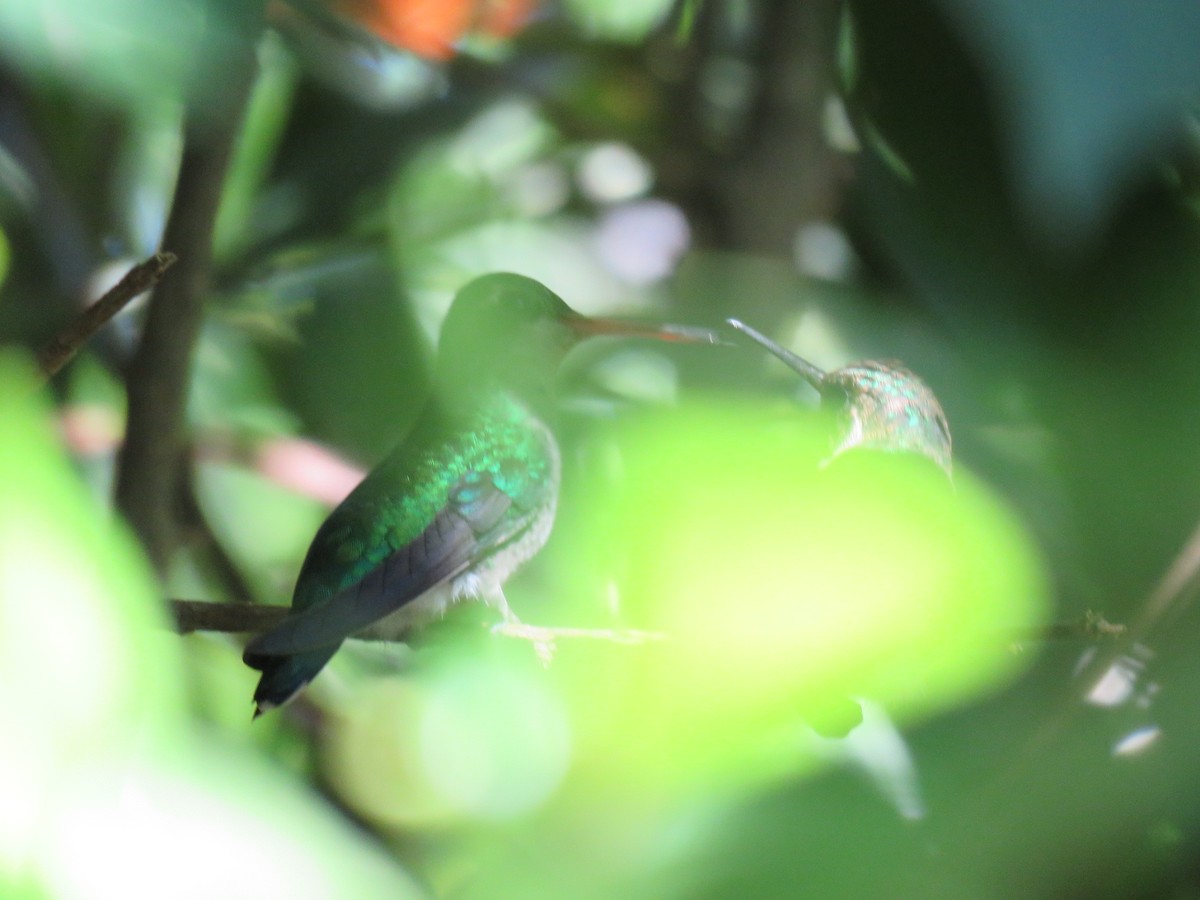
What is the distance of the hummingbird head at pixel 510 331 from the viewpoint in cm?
75

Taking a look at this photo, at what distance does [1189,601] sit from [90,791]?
46 centimetres

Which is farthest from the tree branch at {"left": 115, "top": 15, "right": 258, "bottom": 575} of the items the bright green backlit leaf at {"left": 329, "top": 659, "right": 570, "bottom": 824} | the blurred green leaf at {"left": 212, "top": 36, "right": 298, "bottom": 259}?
the bright green backlit leaf at {"left": 329, "top": 659, "right": 570, "bottom": 824}

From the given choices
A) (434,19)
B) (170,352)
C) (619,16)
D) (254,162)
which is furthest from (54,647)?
(619,16)

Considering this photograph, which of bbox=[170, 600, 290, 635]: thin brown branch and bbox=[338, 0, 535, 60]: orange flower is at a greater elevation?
bbox=[338, 0, 535, 60]: orange flower

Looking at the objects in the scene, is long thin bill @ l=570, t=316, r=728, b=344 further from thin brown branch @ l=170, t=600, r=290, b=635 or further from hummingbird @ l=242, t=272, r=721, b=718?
thin brown branch @ l=170, t=600, r=290, b=635

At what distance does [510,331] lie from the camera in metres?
0.77

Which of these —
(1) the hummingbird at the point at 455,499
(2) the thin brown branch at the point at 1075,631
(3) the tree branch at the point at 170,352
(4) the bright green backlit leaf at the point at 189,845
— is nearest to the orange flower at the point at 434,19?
(3) the tree branch at the point at 170,352

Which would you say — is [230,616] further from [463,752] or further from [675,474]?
[675,474]

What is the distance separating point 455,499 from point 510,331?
0.40ft

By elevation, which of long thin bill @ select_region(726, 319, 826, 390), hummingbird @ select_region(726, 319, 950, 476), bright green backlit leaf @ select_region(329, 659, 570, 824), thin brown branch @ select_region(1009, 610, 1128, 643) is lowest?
bright green backlit leaf @ select_region(329, 659, 570, 824)

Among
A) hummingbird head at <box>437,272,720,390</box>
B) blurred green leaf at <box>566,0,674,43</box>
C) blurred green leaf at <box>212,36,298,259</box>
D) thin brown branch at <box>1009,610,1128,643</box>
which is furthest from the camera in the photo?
blurred green leaf at <box>566,0,674,43</box>

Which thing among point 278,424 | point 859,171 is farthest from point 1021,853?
point 278,424

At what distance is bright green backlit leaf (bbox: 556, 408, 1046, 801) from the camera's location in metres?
0.25

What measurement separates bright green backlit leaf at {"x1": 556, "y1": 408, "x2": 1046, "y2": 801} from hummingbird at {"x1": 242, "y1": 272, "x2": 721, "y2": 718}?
0.21 meters
